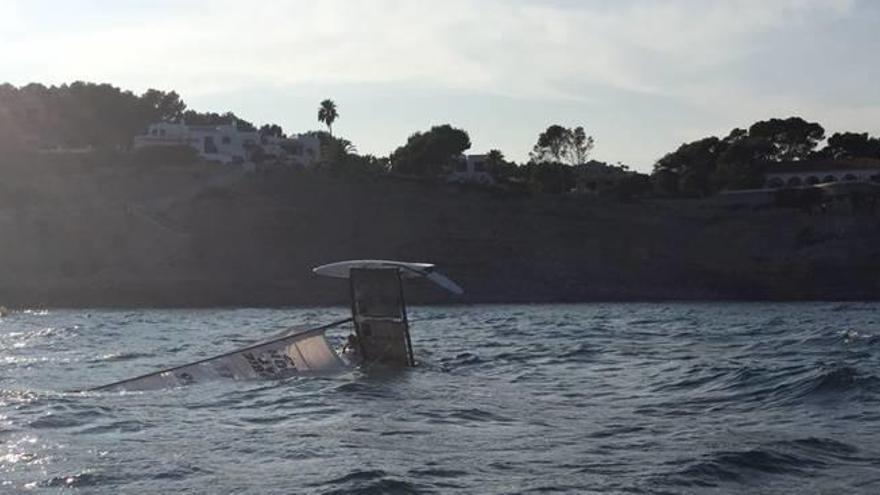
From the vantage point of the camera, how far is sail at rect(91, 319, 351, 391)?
28.2 metres

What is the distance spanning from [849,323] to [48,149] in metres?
100

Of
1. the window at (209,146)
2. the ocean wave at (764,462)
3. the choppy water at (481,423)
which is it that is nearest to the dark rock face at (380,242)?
the window at (209,146)

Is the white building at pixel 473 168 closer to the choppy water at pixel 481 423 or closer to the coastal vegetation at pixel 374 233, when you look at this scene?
the coastal vegetation at pixel 374 233

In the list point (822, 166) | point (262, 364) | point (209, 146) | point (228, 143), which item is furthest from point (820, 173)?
point (262, 364)

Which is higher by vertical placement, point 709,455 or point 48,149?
point 48,149

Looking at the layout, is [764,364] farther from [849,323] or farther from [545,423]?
[849,323]

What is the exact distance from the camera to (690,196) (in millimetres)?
117062

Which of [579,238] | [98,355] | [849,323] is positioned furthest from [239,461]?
[579,238]

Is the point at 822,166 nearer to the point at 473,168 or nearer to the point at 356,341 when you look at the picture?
the point at 473,168

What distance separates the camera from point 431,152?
128 m

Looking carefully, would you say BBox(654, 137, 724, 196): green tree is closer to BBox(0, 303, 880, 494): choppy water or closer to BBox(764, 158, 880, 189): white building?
BBox(764, 158, 880, 189): white building

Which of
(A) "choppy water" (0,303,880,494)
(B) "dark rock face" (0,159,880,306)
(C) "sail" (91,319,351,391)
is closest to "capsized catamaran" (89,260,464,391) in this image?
(C) "sail" (91,319,351,391)

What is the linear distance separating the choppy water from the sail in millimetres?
879

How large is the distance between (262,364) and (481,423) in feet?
31.0
